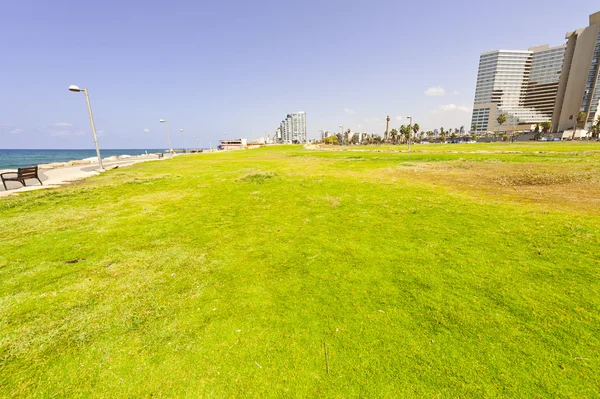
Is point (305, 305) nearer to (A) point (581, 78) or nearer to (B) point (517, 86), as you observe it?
(A) point (581, 78)

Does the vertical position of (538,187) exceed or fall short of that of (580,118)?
it falls short

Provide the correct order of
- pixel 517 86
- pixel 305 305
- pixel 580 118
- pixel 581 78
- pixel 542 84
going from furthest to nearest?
pixel 517 86
pixel 542 84
pixel 581 78
pixel 580 118
pixel 305 305

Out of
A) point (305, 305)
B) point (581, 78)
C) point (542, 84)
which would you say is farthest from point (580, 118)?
Result: point (305, 305)

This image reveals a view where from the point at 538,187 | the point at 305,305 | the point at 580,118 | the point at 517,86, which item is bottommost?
the point at 305,305

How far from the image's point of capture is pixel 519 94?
566ft

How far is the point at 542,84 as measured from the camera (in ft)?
527

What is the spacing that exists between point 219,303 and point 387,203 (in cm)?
777

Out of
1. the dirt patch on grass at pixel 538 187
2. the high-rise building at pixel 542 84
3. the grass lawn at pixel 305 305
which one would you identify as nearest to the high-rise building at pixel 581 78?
the high-rise building at pixel 542 84

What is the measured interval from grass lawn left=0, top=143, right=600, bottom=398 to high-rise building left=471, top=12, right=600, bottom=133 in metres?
175

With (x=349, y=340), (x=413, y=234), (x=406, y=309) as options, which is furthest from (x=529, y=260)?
(x=349, y=340)

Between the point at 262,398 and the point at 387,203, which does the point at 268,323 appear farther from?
the point at 387,203

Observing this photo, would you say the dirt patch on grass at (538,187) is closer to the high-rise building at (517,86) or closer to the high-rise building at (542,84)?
the high-rise building at (542,84)

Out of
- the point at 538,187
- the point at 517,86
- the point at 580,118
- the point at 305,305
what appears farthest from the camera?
the point at 517,86

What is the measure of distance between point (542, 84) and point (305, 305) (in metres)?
241
